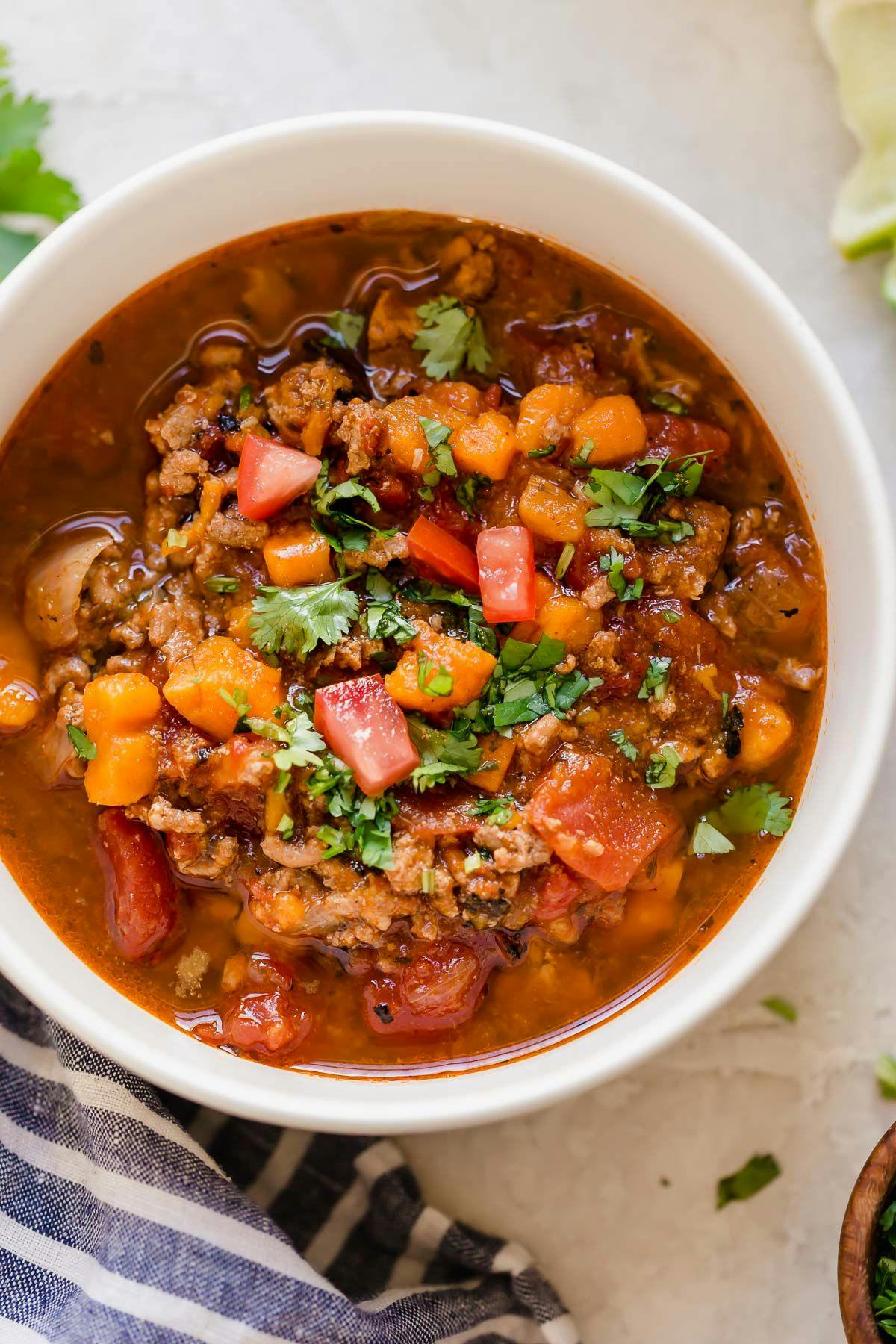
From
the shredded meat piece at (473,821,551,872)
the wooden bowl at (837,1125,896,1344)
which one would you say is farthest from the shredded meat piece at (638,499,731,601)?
the wooden bowl at (837,1125,896,1344)

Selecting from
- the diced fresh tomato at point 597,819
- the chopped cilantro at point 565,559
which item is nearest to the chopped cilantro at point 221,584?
the chopped cilantro at point 565,559

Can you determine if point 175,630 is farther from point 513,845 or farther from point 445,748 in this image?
point 513,845

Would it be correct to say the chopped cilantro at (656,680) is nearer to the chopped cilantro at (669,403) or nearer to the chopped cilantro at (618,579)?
the chopped cilantro at (618,579)

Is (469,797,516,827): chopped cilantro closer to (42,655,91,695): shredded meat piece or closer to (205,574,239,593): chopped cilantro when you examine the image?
(205,574,239,593): chopped cilantro

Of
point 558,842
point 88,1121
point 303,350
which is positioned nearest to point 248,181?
point 303,350

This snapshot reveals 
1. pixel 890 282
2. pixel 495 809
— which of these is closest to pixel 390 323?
pixel 495 809

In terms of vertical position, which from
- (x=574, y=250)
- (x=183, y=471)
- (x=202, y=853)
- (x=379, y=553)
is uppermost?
(x=574, y=250)
